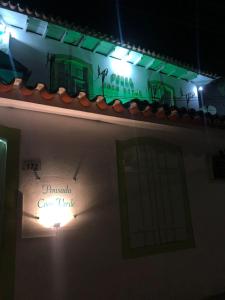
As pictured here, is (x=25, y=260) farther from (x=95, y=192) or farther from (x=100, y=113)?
(x=100, y=113)

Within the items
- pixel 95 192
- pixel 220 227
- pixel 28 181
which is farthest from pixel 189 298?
pixel 28 181

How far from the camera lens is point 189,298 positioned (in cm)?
503

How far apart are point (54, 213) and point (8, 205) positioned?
65 cm

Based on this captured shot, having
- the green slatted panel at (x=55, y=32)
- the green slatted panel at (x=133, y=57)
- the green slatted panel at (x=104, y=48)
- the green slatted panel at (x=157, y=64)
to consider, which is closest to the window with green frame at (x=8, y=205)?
the green slatted panel at (x=55, y=32)

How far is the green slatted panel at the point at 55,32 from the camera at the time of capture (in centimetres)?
888

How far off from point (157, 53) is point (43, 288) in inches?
358

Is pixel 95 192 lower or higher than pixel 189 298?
higher

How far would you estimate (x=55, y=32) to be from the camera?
29.9ft

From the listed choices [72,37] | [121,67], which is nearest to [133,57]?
[121,67]

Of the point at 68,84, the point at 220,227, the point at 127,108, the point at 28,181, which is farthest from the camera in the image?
the point at 68,84

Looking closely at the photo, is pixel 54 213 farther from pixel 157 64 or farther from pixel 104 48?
pixel 157 64

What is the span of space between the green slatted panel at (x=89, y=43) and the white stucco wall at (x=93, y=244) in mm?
5333

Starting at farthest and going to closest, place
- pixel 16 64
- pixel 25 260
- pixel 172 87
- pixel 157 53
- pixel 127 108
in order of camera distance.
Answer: pixel 172 87, pixel 157 53, pixel 16 64, pixel 127 108, pixel 25 260

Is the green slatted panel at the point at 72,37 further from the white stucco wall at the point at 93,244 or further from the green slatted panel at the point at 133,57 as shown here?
the white stucco wall at the point at 93,244
